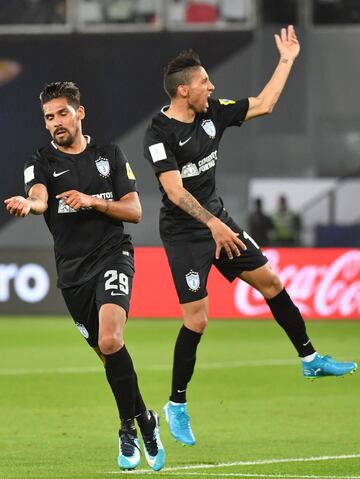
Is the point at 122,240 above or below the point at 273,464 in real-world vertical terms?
above

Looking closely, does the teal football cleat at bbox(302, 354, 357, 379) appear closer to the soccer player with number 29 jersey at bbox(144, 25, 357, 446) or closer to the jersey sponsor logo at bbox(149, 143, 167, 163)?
the soccer player with number 29 jersey at bbox(144, 25, 357, 446)

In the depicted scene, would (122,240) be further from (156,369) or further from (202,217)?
(156,369)

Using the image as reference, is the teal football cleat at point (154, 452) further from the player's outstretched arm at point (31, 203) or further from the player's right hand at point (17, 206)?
the player's right hand at point (17, 206)

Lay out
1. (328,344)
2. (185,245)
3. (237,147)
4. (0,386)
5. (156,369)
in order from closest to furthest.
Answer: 1. (185,245)
2. (0,386)
3. (156,369)
4. (328,344)
5. (237,147)

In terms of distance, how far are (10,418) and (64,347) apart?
6.17 meters

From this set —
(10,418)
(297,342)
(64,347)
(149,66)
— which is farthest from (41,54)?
(297,342)

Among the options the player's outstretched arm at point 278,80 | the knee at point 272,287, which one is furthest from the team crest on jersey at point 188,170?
the knee at point 272,287

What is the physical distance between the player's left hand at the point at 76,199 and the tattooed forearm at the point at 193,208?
Answer: 925mm

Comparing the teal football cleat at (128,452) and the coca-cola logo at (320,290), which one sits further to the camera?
the coca-cola logo at (320,290)

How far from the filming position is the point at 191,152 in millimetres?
8828

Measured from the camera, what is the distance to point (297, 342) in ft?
29.8

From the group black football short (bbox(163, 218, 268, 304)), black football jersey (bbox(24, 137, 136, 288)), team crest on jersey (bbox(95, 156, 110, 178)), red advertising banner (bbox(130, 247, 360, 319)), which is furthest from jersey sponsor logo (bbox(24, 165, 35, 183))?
red advertising banner (bbox(130, 247, 360, 319))

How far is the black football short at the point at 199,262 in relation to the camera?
9.00 m

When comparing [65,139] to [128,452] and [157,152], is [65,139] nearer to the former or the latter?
[157,152]
